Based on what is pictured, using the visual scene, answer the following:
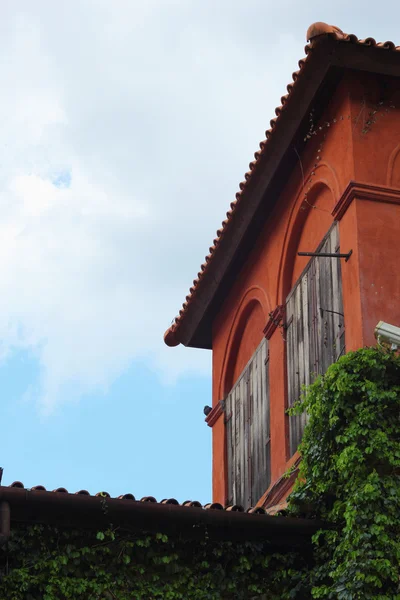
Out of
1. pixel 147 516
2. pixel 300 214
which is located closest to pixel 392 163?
pixel 300 214

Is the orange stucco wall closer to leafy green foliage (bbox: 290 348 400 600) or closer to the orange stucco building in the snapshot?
the orange stucco building

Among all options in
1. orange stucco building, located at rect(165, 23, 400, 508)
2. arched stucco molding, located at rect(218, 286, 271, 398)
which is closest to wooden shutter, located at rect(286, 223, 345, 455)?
orange stucco building, located at rect(165, 23, 400, 508)

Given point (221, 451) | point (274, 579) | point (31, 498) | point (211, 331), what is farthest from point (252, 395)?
point (31, 498)

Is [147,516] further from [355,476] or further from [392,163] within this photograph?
[392,163]

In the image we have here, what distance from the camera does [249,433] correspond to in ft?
50.5

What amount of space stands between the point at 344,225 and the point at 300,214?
5.32 feet

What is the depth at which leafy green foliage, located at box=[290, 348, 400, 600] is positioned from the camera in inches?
403

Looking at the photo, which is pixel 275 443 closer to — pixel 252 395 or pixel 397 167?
pixel 252 395

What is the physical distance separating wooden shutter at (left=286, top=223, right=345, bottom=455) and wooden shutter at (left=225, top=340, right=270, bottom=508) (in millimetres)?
933

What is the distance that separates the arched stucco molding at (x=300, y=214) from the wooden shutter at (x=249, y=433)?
102 centimetres

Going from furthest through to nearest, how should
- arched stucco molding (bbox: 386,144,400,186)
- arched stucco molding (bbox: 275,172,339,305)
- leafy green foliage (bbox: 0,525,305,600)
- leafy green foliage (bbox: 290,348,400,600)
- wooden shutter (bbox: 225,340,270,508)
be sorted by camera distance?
wooden shutter (bbox: 225,340,270,508)
arched stucco molding (bbox: 275,172,339,305)
arched stucco molding (bbox: 386,144,400,186)
leafy green foliage (bbox: 0,525,305,600)
leafy green foliage (bbox: 290,348,400,600)

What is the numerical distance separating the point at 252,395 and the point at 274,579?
4.65m

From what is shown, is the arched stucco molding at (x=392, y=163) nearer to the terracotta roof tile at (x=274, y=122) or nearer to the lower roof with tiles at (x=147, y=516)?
the terracotta roof tile at (x=274, y=122)

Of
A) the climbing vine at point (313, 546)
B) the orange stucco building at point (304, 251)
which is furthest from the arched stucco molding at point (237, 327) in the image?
the climbing vine at point (313, 546)
